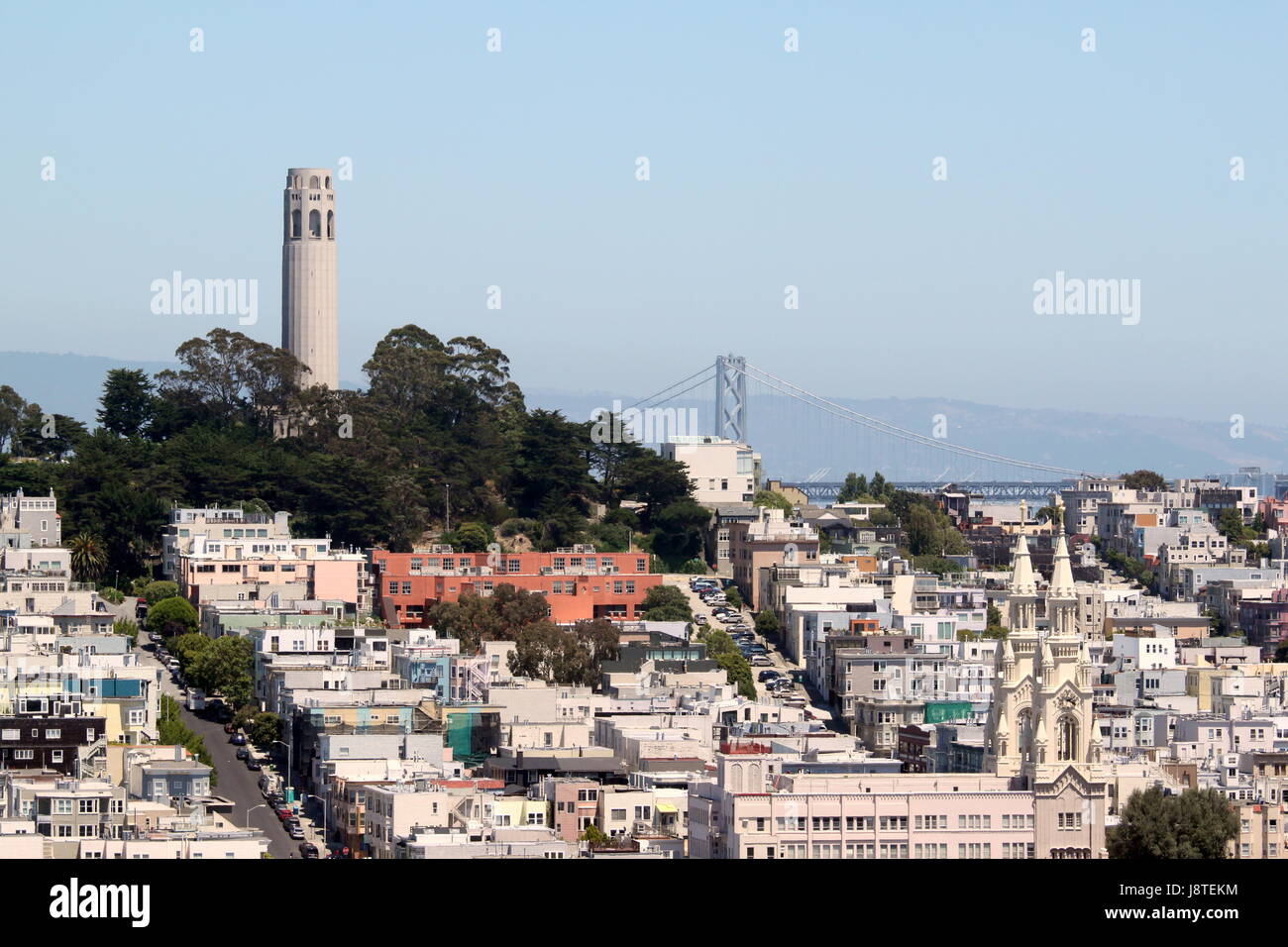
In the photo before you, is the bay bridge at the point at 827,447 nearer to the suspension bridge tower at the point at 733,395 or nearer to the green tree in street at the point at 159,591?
the suspension bridge tower at the point at 733,395

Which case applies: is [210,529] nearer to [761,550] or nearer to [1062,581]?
[761,550]

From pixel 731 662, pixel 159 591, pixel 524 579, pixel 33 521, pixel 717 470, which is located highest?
pixel 717 470

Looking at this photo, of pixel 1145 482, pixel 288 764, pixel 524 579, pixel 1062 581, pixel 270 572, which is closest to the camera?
pixel 1062 581

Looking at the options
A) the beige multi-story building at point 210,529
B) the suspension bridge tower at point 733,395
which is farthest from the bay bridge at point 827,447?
the beige multi-story building at point 210,529

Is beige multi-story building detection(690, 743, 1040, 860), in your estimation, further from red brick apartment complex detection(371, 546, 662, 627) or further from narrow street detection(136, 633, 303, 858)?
red brick apartment complex detection(371, 546, 662, 627)

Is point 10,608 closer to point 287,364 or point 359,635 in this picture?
point 359,635


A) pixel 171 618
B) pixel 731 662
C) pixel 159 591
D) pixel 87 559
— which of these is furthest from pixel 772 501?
pixel 171 618
